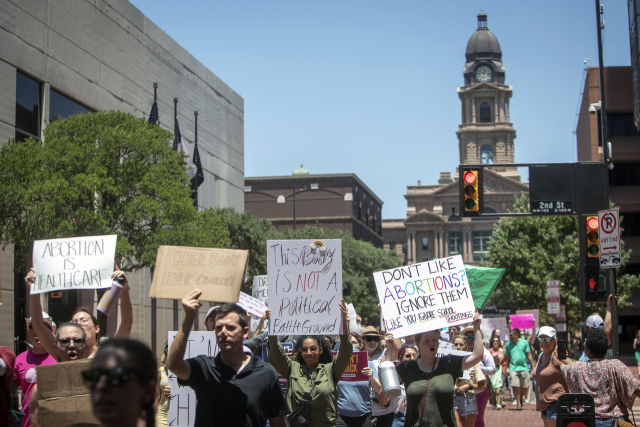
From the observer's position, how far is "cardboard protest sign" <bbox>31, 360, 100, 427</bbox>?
4.51 meters

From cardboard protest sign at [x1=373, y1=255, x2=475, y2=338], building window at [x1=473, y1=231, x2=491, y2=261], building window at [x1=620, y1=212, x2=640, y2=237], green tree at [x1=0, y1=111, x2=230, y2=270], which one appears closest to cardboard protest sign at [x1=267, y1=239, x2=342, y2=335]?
cardboard protest sign at [x1=373, y1=255, x2=475, y2=338]

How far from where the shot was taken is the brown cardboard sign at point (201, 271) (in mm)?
5645

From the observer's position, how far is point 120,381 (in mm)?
2529

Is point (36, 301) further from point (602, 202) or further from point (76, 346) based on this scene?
point (602, 202)

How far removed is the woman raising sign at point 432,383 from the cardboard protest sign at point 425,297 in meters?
0.57

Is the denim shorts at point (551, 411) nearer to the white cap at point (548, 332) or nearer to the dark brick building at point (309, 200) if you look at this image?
the white cap at point (548, 332)

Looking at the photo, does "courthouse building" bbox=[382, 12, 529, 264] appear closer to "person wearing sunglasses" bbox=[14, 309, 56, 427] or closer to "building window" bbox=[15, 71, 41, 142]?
"building window" bbox=[15, 71, 41, 142]

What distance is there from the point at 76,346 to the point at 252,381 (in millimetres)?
1285

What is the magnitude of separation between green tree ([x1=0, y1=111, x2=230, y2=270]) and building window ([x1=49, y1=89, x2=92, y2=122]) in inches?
190

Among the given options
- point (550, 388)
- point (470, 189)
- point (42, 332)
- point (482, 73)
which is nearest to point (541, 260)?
point (470, 189)

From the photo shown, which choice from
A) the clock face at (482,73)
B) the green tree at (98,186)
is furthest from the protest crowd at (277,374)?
the clock face at (482,73)

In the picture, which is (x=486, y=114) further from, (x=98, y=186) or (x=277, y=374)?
(x=277, y=374)

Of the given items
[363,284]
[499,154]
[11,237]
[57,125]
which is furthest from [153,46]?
[499,154]

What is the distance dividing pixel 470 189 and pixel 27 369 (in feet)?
33.5
